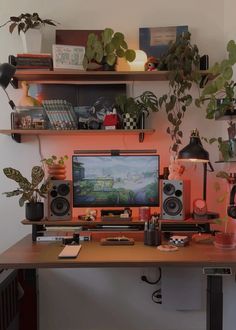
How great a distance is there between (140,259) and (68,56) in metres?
1.34

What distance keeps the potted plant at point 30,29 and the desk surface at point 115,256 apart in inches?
50.6

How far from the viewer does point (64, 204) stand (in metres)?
2.16

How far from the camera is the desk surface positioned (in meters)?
1.62

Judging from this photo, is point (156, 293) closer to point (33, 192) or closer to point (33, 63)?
point (33, 192)

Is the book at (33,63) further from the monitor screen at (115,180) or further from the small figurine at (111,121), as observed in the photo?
the monitor screen at (115,180)

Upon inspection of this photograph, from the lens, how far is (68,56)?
2.21 metres

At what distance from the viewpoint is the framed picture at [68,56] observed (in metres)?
2.20

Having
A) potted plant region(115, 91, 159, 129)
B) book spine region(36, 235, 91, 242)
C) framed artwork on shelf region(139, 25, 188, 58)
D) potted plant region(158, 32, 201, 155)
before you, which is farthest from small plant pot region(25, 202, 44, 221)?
framed artwork on shelf region(139, 25, 188, 58)

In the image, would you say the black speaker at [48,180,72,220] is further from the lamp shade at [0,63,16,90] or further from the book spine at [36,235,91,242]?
the lamp shade at [0,63,16,90]

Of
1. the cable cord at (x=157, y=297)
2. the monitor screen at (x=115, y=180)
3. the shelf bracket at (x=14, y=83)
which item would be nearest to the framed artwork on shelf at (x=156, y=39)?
the monitor screen at (x=115, y=180)

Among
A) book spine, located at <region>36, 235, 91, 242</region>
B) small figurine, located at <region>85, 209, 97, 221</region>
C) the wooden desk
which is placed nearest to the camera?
the wooden desk

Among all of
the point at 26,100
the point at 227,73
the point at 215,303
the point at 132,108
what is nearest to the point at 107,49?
the point at 132,108

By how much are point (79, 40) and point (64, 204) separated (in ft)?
3.67

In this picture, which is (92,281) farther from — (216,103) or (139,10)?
(139,10)
